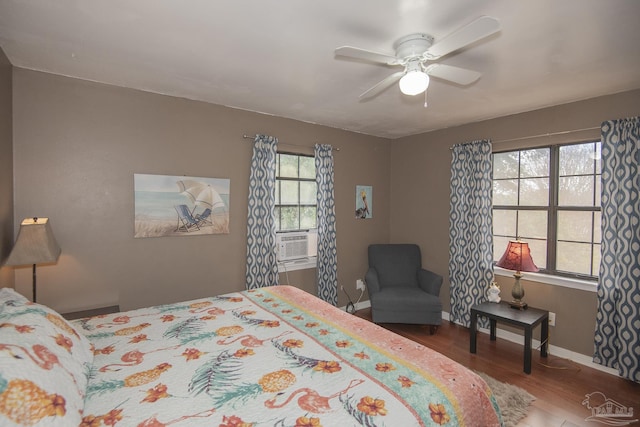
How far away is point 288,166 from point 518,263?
8.76 ft

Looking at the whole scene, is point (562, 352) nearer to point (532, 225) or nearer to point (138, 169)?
point (532, 225)

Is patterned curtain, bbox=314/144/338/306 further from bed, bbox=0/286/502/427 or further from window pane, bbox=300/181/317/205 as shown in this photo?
bed, bbox=0/286/502/427

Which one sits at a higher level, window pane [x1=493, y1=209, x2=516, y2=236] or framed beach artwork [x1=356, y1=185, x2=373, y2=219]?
framed beach artwork [x1=356, y1=185, x2=373, y2=219]

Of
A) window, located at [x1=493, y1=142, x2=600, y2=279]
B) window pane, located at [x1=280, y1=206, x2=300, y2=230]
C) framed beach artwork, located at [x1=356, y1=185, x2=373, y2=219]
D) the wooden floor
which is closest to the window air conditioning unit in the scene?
window pane, located at [x1=280, y1=206, x2=300, y2=230]

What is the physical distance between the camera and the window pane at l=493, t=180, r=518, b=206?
3.44 m

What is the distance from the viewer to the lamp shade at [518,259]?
287 centimetres

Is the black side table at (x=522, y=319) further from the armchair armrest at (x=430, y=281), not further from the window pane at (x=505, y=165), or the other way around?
the window pane at (x=505, y=165)

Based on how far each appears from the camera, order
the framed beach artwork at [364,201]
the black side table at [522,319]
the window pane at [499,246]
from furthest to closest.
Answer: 1. the framed beach artwork at [364,201]
2. the window pane at [499,246]
3. the black side table at [522,319]

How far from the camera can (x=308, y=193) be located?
3.92m

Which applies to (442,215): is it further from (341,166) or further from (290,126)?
(290,126)

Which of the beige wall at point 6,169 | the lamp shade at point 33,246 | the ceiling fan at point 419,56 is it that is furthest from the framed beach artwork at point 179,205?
the ceiling fan at point 419,56

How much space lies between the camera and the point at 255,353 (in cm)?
151

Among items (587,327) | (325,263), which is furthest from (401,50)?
(587,327)

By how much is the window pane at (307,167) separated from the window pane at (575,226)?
2758mm
